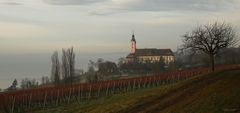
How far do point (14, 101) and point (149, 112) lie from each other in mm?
34086

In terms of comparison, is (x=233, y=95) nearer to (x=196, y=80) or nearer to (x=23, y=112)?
(x=196, y=80)

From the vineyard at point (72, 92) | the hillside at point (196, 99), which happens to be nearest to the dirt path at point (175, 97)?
the hillside at point (196, 99)

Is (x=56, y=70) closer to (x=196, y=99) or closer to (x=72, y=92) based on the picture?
(x=72, y=92)

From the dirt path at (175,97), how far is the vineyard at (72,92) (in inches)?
885

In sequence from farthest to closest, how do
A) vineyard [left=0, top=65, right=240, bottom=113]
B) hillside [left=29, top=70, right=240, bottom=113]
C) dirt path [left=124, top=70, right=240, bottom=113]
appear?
vineyard [left=0, top=65, right=240, bottom=113] → dirt path [left=124, top=70, right=240, bottom=113] → hillside [left=29, top=70, right=240, bottom=113]

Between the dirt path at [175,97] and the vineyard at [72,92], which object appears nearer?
the dirt path at [175,97]

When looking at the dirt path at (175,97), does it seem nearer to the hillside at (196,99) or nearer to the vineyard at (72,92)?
the hillside at (196,99)

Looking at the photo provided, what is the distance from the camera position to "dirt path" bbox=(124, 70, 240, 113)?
35.3 metres

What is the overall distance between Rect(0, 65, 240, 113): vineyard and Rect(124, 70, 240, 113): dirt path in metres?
22.5

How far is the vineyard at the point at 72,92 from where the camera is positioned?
6469cm

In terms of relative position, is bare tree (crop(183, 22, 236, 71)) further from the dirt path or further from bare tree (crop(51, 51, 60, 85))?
bare tree (crop(51, 51, 60, 85))

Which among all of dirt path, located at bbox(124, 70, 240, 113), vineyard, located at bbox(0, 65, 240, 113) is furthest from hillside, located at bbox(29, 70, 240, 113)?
vineyard, located at bbox(0, 65, 240, 113)

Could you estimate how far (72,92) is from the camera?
240 ft

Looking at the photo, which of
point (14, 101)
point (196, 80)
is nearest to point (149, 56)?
point (14, 101)
